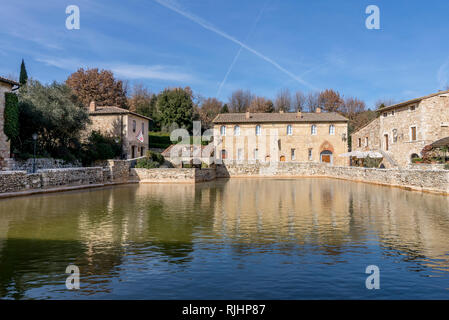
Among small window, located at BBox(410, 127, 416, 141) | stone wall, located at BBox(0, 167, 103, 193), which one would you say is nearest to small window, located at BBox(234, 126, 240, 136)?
small window, located at BBox(410, 127, 416, 141)

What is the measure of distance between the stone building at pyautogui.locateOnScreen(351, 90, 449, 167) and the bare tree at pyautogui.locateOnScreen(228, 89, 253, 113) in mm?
33191

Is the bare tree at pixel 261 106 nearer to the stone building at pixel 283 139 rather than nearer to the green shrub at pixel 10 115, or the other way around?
the stone building at pixel 283 139

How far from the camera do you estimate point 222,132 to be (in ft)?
137

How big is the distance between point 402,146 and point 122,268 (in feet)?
107

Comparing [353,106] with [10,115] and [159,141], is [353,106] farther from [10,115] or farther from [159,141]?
[10,115]

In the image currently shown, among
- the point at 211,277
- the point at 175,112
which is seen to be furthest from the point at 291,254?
the point at 175,112

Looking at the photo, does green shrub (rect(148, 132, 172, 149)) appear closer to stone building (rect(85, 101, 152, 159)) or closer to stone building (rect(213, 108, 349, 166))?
stone building (rect(85, 101, 152, 159))

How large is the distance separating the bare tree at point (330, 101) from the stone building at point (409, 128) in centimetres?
2592

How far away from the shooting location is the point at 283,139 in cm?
4134

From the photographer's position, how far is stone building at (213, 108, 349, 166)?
4097cm

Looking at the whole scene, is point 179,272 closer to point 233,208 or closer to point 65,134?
point 233,208

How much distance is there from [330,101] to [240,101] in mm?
17274

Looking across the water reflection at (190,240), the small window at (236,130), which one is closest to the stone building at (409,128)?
the small window at (236,130)

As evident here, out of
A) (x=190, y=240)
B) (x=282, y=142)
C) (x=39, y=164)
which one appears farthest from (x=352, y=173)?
(x=190, y=240)
